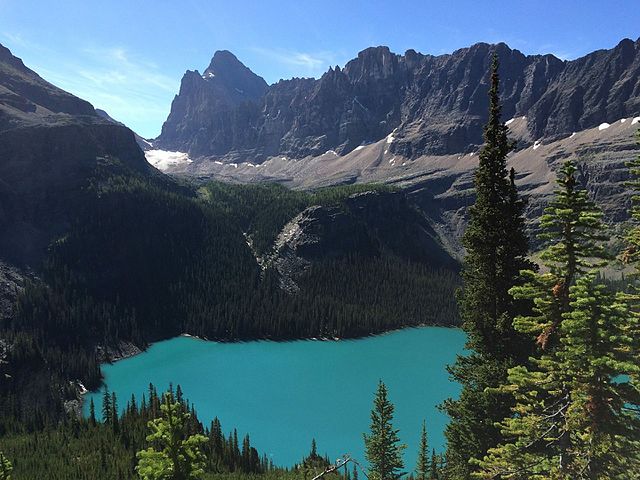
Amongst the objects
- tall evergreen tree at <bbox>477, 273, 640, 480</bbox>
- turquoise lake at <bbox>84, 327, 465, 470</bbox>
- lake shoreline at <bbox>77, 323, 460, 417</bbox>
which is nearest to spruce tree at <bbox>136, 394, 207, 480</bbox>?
tall evergreen tree at <bbox>477, 273, 640, 480</bbox>

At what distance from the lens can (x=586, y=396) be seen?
1236 cm

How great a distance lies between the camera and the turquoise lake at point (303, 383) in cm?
9731

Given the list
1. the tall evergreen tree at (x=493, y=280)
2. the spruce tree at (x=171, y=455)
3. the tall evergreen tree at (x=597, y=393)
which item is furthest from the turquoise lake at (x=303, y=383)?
the tall evergreen tree at (x=597, y=393)

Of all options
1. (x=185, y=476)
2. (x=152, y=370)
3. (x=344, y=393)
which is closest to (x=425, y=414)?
(x=344, y=393)

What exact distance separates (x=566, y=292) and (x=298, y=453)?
8660cm

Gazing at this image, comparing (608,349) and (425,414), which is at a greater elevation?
(608,349)

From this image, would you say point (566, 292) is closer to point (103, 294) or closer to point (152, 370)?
point (152, 370)

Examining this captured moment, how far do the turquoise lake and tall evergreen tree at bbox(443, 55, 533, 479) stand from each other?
69.3 meters

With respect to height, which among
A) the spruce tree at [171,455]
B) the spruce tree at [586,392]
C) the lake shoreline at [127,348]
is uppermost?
the spruce tree at [586,392]

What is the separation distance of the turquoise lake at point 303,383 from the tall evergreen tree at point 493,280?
69.3 m

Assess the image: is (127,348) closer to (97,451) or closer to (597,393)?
(97,451)

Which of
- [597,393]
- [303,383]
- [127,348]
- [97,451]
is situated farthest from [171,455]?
[127,348]

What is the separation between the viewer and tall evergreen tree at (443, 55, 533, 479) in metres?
20.2

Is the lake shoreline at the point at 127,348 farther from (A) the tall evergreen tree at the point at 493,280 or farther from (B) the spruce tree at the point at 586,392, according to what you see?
(B) the spruce tree at the point at 586,392
